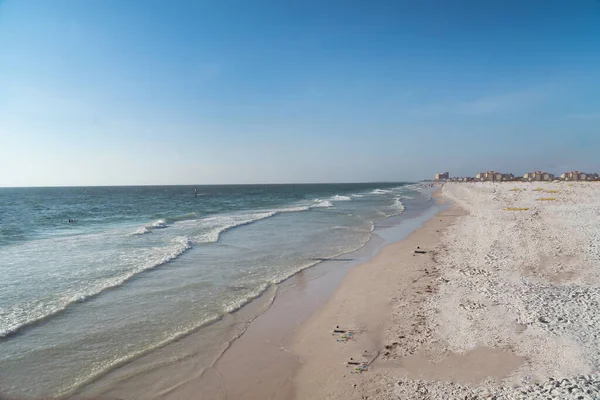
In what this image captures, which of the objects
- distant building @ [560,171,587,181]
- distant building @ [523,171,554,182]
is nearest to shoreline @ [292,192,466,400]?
distant building @ [560,171,587,181]

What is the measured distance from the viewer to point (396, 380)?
18.6ft

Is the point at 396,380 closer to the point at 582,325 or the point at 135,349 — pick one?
the point at 582,325

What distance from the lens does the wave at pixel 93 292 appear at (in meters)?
8.47

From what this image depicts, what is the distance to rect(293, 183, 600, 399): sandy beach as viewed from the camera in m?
5.38

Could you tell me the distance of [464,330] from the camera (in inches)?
285

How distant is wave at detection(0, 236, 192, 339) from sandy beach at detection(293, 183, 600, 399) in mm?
7460

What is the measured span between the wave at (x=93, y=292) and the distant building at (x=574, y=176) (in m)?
187

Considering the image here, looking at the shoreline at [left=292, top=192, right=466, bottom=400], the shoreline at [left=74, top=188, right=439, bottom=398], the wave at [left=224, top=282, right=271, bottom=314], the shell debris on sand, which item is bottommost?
the shoreline at [left=74, top=188, right=439, bottom=398]

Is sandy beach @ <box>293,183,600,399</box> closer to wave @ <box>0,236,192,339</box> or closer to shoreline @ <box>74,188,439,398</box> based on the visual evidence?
shoreline @ <box>74,188,439,398</box>

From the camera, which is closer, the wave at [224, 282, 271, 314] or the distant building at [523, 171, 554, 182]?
the wave at [224, 282, 271, 314]

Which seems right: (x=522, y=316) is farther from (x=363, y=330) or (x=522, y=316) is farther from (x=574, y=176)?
(x=574, y=176)

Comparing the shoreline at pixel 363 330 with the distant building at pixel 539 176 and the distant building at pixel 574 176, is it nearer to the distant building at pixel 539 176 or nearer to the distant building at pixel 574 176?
the distant building at pixel 574 176

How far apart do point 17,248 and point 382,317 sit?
22.3 metres

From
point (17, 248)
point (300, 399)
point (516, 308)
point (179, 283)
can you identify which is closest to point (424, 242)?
point (516, 308)
